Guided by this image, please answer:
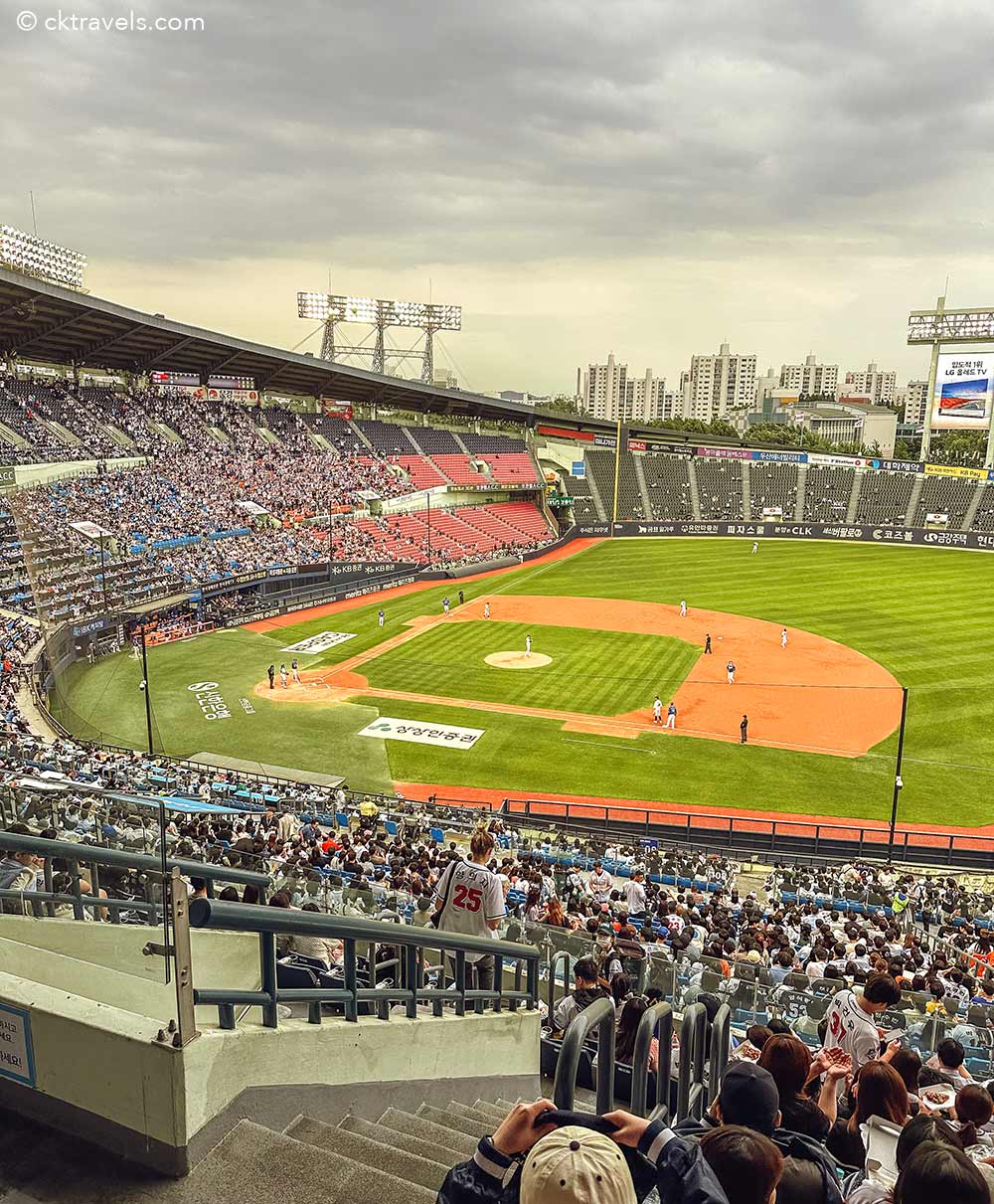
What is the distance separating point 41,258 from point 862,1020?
86.1m

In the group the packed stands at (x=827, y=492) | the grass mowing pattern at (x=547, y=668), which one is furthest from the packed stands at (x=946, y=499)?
the grass mowing pattern at (x=547, y=668)

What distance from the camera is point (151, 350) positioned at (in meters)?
64.9

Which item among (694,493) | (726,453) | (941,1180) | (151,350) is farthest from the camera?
(726,453)

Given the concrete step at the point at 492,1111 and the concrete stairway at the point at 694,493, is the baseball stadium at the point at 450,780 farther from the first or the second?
the concrete stairway at the point at 694,493

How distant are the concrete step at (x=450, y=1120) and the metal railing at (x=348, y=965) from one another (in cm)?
55

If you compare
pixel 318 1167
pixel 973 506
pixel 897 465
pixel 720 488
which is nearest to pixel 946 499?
pixel 973 506

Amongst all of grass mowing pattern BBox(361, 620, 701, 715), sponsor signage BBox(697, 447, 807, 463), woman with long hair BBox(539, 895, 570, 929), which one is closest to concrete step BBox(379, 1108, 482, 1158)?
woman with long hair BBox(539, 895, 570, 929)

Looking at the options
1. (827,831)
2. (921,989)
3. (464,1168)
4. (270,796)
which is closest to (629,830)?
(827,831)

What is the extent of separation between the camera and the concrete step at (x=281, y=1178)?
12.0ft

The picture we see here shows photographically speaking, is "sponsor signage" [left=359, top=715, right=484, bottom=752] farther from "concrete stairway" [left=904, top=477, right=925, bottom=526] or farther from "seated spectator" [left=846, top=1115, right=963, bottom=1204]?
"concrete stairway" [left=904, top=477, right=925, bottom=526]

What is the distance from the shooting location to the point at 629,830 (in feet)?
77.2

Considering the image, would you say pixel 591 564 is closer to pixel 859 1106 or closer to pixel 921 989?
pixel 921 989

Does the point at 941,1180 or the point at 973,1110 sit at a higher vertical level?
the point at 941,1180

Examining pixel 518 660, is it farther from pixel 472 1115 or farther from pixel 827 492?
pixel 827 492
